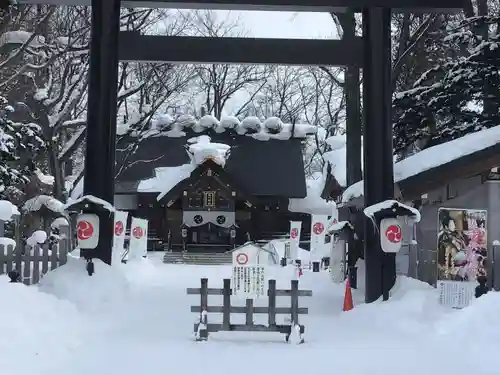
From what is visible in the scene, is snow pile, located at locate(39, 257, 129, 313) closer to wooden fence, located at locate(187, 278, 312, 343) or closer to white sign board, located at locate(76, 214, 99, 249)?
white sign board, located at locate(76, 214, 99, 249)

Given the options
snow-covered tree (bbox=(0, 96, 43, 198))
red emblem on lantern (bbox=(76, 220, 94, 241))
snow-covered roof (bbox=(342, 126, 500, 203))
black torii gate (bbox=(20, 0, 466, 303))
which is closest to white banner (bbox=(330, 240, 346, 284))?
snow-covered roof (bbox=(342, 126, 500, 203))

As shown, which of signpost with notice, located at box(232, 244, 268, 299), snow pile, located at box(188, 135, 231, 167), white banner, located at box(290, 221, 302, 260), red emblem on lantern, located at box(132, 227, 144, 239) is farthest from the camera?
snow pile, located at box(188, 135, 231, 167)

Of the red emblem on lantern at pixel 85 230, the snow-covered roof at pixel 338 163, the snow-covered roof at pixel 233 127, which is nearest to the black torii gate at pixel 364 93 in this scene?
the red emblem on lantern at pixel 85 230

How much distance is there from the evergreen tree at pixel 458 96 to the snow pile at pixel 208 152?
14.5 m

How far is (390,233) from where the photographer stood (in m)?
12.0

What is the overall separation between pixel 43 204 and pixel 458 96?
14253mm

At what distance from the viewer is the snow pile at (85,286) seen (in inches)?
440

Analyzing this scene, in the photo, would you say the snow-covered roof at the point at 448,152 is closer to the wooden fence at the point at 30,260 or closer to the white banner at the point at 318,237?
the wooden fence at the point at 30,260

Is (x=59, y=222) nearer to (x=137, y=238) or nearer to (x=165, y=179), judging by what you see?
(x=137, y=238)

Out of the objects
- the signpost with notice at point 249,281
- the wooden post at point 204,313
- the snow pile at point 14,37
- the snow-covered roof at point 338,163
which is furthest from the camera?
the snow-covered roof at point 338,163

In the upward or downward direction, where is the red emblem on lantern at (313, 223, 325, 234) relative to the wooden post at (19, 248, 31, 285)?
upward

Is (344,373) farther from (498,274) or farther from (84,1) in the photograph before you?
(84,1)

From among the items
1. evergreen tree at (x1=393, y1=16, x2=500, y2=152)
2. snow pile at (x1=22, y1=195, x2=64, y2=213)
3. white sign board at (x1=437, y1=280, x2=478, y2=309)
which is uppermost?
evergreen tree at (x1=393, y1=16, x2=500, y2=152)

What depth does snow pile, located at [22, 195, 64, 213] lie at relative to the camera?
2094 centimetres
